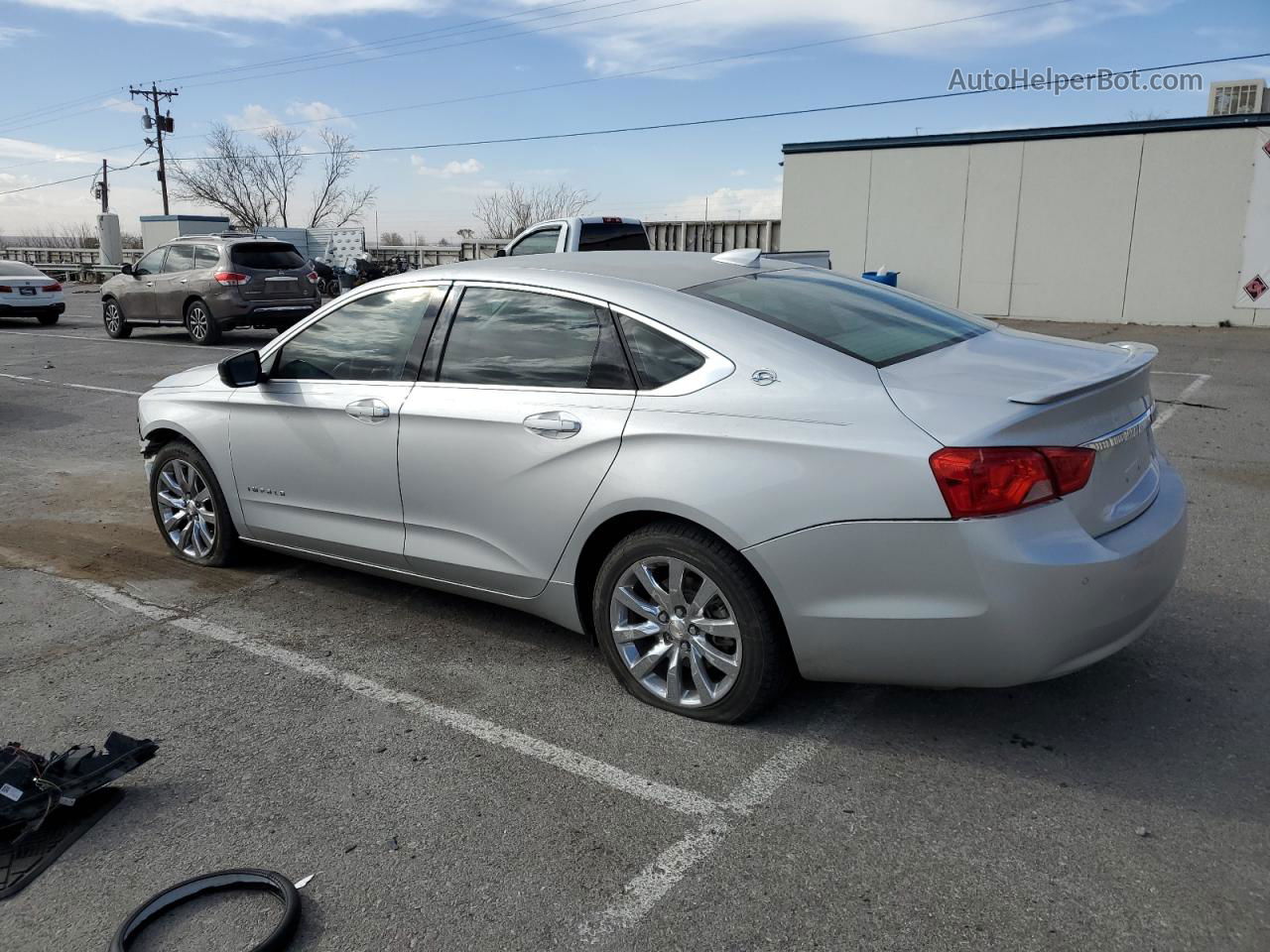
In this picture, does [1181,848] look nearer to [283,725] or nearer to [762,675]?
[762,675]

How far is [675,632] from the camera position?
11.7 feet

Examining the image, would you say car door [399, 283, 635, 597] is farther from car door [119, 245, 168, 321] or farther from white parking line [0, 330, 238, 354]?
car door [119, 245, 168, 321]

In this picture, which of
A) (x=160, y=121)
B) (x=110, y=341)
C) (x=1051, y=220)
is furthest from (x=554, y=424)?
(x=160, y=121)

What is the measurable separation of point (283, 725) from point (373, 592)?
4.69 ft

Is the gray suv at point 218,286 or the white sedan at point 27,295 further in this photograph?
the white sedan at point 27,295

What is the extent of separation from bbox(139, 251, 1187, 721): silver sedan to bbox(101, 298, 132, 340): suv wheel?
1594cm

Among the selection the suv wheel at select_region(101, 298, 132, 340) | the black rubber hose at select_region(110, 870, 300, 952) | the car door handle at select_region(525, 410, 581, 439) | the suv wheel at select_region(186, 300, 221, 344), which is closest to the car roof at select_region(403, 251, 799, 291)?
the car door handle at select_region(525, 410, 581, 439)

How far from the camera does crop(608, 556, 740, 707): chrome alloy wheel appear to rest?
136 inches

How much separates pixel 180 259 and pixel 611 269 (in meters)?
16.1

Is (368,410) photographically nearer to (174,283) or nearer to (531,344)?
(531,344)

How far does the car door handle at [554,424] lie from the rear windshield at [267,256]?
49.3 ft

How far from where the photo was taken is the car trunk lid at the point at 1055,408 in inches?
119

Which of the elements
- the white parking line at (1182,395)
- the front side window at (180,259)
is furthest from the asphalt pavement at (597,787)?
the front side window at (180,259)

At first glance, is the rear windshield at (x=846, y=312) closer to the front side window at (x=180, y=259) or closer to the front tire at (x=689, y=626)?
the front tire at (x=689, y=626)
